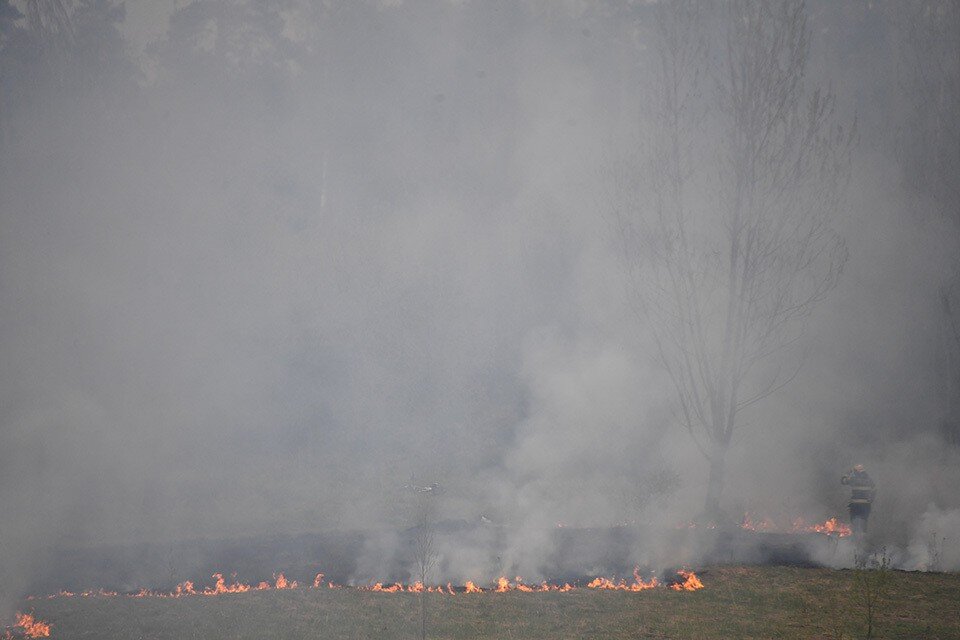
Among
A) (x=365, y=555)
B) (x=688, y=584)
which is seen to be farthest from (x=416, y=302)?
(x=688, y=584)

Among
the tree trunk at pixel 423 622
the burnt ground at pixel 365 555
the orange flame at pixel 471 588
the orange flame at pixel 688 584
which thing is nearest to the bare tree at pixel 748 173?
the burnt ground at pixel 365 555

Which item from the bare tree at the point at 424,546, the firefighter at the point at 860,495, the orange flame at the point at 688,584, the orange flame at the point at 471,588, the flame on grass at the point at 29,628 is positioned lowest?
the flame on grass at the point at 29,628

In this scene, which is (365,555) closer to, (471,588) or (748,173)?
(471,588)

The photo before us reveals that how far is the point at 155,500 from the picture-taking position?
15.8 m

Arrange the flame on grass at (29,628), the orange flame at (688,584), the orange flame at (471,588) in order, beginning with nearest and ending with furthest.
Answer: the flame on grass at (29,628)
the orange flame at (688,584)
the orange flame at (471,588)

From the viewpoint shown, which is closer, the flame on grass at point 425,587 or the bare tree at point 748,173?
the flame on grass at point 425,587

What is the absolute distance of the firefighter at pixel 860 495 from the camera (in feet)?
35.1

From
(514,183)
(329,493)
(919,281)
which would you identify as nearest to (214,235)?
(514,183)

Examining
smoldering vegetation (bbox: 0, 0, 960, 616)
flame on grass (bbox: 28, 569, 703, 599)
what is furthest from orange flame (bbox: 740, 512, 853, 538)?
flame on grass (bbox: 28, 569, 703, 599)

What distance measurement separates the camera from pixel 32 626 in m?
8.62

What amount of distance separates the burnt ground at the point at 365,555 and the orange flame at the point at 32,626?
157 centimetres

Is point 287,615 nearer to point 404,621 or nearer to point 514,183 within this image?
point 404,621

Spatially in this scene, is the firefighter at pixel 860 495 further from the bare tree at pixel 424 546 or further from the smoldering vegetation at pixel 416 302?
the bare tree at pixel 424 546

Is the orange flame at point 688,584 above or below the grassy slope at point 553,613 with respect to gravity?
above
